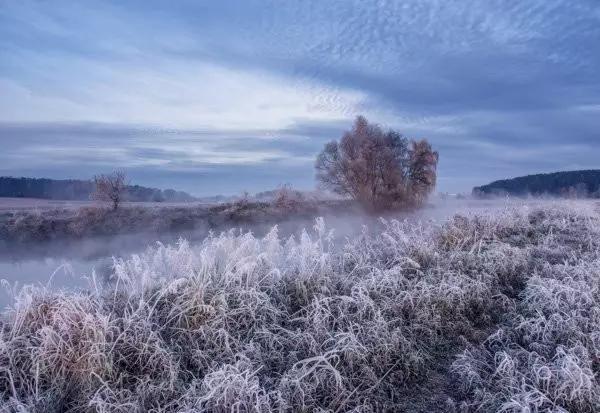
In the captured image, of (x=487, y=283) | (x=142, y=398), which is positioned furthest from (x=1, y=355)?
(x=487, y=283)

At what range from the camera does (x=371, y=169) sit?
3428 centimetres

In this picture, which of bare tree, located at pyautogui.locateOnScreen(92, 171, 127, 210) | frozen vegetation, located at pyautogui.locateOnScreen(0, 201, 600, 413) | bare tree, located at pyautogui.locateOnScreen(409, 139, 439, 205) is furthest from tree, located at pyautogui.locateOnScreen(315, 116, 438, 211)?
frozen vegetation, located at pyautogui.locateOnScreen(0, 201, 600, 413)

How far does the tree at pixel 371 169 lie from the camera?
1340 inches

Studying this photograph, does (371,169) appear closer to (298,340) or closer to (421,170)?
(421,170)

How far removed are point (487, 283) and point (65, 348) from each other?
5.80 metres

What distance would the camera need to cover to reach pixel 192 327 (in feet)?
18.2

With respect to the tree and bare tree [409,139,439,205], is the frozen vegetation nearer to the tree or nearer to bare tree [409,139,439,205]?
the tree

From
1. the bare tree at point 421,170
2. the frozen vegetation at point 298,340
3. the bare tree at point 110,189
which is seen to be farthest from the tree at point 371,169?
the frozen vegetation at point 298,340

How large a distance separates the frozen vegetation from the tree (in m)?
26.5

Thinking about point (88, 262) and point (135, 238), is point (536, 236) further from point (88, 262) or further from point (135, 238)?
point (135, 238)

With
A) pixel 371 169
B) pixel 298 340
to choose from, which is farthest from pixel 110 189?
pixel 298 340

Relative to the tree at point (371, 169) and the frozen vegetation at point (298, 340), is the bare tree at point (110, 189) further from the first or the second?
the frozen vegetation at point (298, 340)

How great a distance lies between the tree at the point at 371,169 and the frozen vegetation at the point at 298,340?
2653 centimetres

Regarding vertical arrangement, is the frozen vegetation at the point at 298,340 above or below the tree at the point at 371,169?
below
